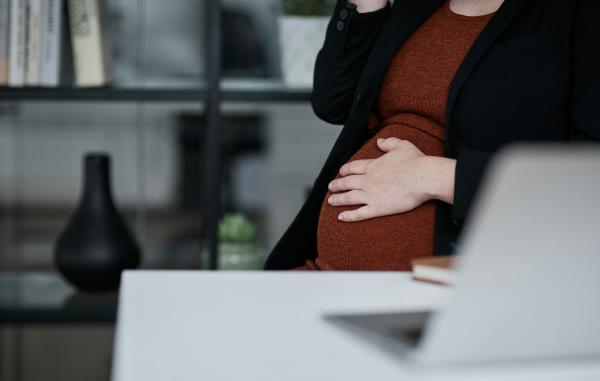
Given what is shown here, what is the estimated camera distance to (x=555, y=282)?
52 centimetres

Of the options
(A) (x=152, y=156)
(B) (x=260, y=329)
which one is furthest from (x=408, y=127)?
(A) (x=152, y=156)

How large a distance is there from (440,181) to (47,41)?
1.25 metres

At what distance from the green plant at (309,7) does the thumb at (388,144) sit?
899 mm

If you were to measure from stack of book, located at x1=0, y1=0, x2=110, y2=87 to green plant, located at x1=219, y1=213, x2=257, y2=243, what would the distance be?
0.50 m

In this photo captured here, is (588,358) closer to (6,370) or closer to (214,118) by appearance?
(214,118)

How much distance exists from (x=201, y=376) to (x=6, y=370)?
201cm

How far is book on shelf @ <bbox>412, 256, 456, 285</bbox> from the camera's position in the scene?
864mm

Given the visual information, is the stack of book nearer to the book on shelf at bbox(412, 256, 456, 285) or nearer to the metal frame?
the metal frame

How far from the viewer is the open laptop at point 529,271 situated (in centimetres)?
46

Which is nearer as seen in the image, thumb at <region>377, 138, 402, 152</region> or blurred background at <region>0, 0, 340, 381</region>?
thumb at <region>377, 138, 402, 152</region>

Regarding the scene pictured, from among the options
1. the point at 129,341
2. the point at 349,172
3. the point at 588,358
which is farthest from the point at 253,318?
the point at 349,172

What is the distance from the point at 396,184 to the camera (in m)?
1.36

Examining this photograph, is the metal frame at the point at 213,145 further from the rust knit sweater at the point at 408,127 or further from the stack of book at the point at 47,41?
the rust knit sweater at the point at 408,127

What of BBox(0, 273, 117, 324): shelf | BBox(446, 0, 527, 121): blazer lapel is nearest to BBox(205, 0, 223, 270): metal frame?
BBox(0, 273, 117, 324): shelf
